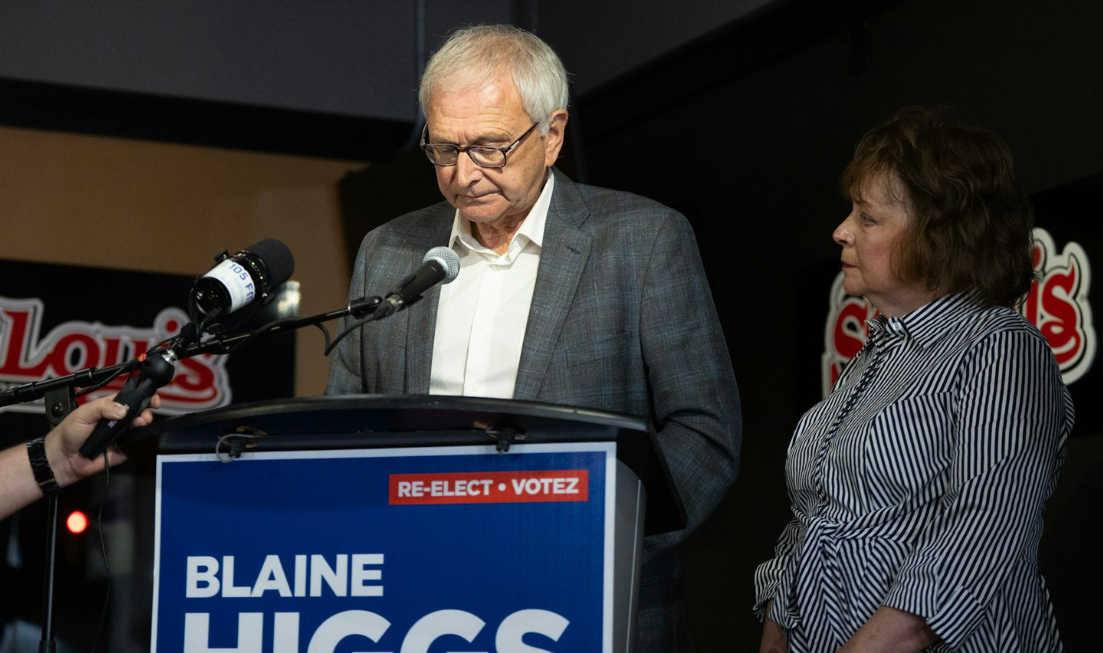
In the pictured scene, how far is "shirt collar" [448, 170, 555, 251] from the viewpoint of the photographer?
79.4 inches

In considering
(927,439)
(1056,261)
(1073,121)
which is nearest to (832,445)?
(927,439)

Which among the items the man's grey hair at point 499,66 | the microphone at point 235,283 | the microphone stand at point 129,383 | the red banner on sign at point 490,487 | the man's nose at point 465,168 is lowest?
the red banner on sign at point 490,487

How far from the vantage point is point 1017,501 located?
1.69m

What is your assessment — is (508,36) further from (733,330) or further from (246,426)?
(733,330)

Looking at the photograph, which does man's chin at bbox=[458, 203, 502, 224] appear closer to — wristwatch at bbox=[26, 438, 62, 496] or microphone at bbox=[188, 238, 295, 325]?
microphone at bbox=[188, 238, 295, 325]

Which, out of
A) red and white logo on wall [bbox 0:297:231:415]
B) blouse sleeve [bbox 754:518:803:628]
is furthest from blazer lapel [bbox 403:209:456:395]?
red and white logo on wall [bbox 0:297:231:415]

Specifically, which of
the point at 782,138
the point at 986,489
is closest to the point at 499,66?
the point at 986,489

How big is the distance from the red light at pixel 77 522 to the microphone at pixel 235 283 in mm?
3499

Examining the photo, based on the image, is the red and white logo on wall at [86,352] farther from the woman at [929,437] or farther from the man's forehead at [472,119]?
the woman at [929,437]

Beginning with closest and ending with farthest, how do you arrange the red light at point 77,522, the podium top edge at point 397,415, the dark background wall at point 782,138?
the podium top edge at point 397,415, the dark background wall at point 782,138, the red light at point 77,522

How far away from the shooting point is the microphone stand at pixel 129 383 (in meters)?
1.50

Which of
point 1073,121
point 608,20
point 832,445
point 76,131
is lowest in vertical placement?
point 832,445

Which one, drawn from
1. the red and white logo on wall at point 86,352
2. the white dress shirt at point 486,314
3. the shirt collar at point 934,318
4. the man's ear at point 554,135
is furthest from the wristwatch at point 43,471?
the red and white logo on wall at point 86,352

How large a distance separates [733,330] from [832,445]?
9.00 ft
